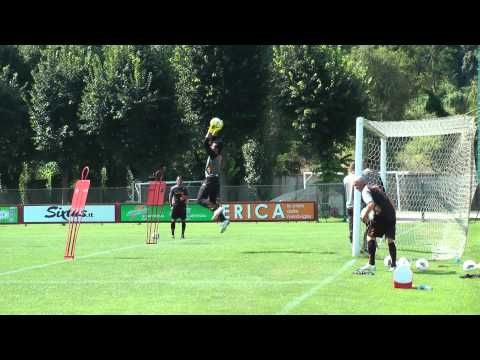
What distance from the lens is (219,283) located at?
41.7 feet

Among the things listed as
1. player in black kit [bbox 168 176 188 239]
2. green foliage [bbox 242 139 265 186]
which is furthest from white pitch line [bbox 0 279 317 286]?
green foliage [bbox 242 139 265 186]

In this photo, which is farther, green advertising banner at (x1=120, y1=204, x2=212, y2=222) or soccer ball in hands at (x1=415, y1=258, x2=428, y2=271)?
green advertising banner at (x1=120, y1=204, x2=212, y2=222)

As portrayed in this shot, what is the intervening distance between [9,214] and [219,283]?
32492 millimetres

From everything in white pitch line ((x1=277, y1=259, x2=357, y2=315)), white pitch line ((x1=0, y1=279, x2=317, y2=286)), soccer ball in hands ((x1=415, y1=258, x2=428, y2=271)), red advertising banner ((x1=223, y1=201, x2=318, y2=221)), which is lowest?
white pitch line ((x1=0, y1=279, x2=317, y2=286))

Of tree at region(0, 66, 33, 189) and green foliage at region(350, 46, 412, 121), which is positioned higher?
green foliage at region(350, 46, 412, 121)

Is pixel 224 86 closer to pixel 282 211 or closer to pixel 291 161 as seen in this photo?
pixel 282 211

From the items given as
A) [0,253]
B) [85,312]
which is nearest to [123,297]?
[85,312]

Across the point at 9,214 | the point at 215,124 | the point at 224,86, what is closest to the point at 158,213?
the point at 9,214

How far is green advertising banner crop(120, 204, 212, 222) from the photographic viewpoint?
40.4 meters

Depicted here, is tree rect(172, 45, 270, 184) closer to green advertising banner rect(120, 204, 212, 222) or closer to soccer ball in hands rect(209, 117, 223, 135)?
green advertising banner rect(120, 204, 212, 222)

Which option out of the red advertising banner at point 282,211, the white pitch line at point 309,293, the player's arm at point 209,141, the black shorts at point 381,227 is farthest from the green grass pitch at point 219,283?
the red advertising banner at point 282,211

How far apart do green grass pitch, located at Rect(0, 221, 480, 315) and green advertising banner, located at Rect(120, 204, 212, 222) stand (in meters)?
19.3

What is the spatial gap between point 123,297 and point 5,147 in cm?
4565

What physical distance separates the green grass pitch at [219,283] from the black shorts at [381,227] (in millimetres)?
771
